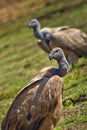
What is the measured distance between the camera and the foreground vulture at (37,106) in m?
9.08

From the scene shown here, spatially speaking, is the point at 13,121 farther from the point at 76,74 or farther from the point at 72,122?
the point at 76,74

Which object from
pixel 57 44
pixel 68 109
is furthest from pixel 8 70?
pixel 68 109

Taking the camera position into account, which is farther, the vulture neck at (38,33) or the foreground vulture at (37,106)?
the vulture neck at (38,33)

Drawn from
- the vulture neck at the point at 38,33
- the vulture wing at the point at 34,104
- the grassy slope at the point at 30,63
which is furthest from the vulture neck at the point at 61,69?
the vulture neck at the point at 38,33

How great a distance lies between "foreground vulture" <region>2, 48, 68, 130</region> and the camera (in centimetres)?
908

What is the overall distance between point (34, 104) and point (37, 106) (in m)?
0.07

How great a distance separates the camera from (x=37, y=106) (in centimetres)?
925

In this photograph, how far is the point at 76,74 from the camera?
15469 mm

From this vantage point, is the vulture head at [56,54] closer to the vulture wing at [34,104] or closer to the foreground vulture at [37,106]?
the foreground vulture at [37,106]

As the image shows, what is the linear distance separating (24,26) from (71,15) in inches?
112

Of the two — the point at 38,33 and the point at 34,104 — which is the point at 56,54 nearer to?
the point at 34,104

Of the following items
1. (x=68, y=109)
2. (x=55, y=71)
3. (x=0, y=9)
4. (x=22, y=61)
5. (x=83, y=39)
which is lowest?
(x=0, y=9)

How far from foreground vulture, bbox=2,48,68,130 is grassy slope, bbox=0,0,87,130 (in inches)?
40.6

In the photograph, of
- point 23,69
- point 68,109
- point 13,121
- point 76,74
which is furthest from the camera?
point 23,69
